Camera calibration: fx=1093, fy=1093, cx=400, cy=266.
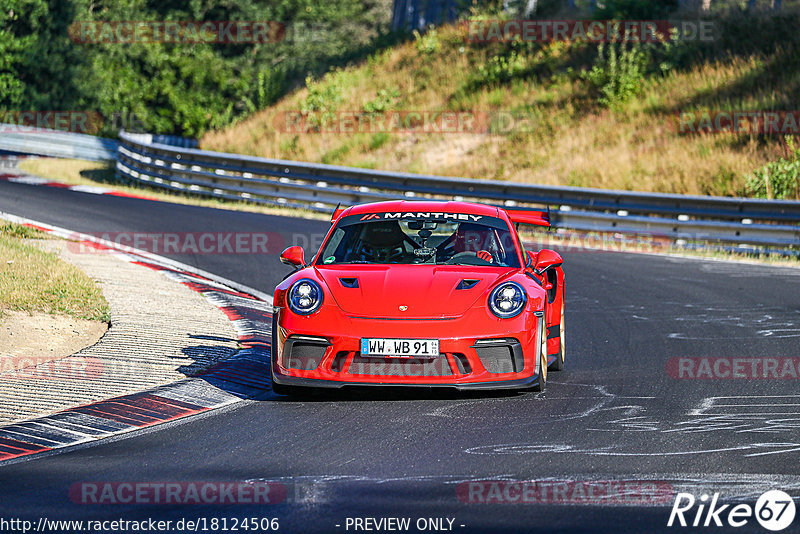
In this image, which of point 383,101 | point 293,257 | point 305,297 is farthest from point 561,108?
point 305,297

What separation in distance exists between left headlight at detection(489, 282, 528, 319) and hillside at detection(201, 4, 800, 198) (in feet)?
48.2

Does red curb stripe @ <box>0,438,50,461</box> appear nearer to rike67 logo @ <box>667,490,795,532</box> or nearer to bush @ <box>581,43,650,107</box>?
rike67 logo @ <box>667,490,795,532</box>

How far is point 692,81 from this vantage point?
89.4ft

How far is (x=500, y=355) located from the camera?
7.26 metres

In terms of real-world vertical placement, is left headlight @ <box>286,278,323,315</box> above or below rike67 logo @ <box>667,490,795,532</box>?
above

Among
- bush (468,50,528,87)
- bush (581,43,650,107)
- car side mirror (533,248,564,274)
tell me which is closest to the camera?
car side mirror (533,248,564,274)

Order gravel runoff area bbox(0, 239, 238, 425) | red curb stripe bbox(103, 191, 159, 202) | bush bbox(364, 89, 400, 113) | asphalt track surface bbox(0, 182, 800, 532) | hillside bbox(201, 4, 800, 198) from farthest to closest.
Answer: bush bbox(364, 89, 400, 113) < hillside bbox(201, 4, 800, 198) < red curb stripe bbox(103, 191, 159, 202) < gravel runoff area bbox(0, 239, 238, 425) < asphalt track surface bbox(0, 182, 800, 532)

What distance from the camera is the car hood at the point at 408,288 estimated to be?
23.9 ft

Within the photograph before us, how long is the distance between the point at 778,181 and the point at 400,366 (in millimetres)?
15578

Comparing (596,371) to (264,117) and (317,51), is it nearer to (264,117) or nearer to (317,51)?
(264,117)

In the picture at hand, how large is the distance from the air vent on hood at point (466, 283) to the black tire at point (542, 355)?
1.74ft

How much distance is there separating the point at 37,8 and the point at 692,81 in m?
27.0

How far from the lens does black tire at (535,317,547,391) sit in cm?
748

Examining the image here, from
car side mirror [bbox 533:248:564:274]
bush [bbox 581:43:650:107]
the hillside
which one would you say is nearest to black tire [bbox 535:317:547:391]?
car side mirror [bbox 533:248:564:274]
